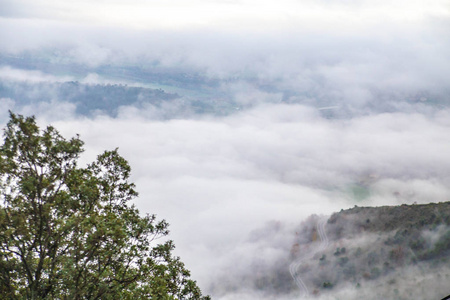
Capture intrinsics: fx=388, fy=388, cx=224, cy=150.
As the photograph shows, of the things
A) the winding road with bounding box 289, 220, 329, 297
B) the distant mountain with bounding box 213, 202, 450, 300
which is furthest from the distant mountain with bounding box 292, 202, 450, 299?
the winding road with bounding box 289, 220, 329, 297

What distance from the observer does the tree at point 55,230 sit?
10.9 meters

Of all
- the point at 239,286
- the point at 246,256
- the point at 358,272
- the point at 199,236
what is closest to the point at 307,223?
the point at 246,256

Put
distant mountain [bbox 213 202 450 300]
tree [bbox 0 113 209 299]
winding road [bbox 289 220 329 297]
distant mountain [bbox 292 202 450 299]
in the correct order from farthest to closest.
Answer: winding road [bbox 289 220 329 297] < distant mountain [bbox 213 202 450 300] < distant mountain [bbox 292 202 450 299] < tree [bbox 0 113 209 299]

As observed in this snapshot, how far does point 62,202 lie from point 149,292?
400 centimetres

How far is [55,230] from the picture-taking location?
1148 centimetres

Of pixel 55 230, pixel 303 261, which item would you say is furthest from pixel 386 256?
pixel 55 230

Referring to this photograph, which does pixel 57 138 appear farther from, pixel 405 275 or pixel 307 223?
pixel 307 223

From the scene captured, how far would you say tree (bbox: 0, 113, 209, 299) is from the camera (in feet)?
35.7

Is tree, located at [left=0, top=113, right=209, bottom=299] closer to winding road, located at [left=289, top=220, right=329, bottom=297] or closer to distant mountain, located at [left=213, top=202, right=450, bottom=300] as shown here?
distant mountain, located at [left=213, top=202, right=450, bottom=300]

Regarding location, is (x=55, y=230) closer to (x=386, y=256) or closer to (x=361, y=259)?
(x=386, y=256)

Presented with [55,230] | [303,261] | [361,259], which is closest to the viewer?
[55,230]

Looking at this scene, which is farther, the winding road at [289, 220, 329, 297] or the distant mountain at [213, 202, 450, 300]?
the winding road at [289, 220, 329, 297]

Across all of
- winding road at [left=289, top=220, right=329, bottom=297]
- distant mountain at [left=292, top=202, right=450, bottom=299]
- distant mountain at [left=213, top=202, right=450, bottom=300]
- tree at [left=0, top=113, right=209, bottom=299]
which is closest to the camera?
tree at [left=0, top=113, right=209, bottom=299]

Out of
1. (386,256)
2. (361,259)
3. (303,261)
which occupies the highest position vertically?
(303,261)
